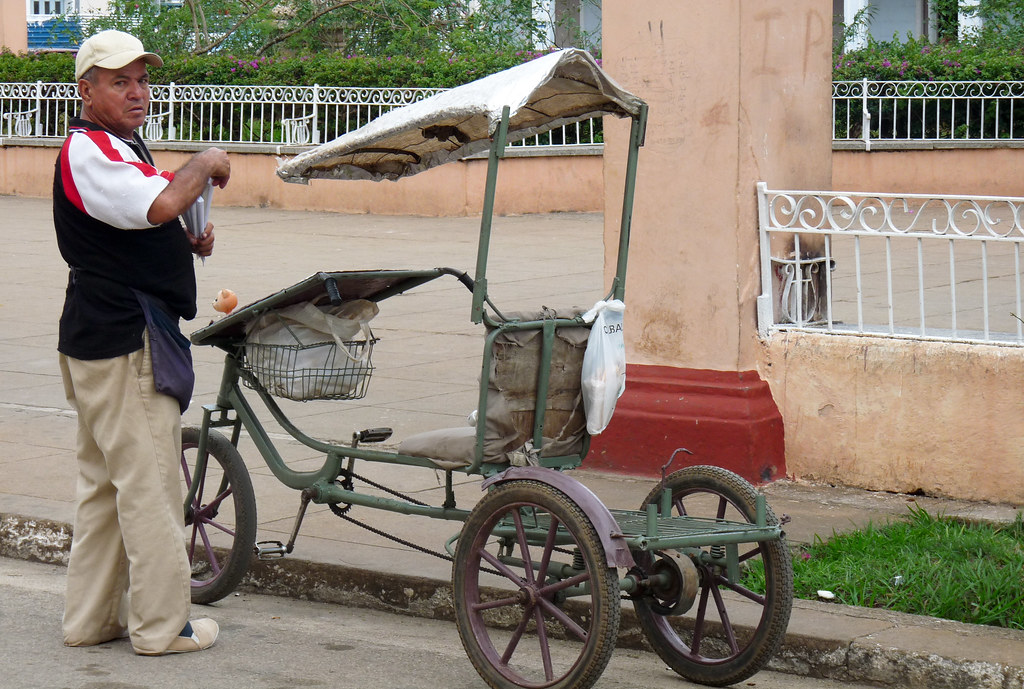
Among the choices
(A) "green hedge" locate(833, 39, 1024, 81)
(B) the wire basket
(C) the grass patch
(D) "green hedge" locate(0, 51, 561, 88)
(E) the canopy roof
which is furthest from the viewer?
(D) "green hedge" locate(0, 51, 561, 88)

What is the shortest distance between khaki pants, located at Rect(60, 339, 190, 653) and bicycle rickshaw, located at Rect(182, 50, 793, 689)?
0.40 metres

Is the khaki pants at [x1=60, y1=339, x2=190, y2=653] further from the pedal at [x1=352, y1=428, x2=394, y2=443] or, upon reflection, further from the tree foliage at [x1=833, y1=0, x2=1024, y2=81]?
the tree foliage at [x1=833, y1=0, x2=1024, y2=81]

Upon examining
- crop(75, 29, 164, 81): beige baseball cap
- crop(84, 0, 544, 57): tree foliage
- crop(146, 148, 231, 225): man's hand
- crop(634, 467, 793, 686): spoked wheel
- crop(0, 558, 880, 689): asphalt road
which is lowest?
crop(0, 558, 880, 689): asphalt road

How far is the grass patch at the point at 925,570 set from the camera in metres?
4.90

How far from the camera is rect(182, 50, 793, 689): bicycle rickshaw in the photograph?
13.8ft

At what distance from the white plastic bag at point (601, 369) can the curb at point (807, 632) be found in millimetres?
806

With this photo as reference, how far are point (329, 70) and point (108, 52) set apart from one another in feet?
50.7

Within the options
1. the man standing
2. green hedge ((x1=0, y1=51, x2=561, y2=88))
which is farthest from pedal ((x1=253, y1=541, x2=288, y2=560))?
green hedge ((x1=0, y1=51, x2=561, y2=88))

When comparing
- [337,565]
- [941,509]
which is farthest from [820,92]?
[337,565]

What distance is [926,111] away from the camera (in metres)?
19.3

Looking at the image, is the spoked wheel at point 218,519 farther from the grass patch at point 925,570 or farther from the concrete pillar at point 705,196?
the concrete pillar at point 705,196

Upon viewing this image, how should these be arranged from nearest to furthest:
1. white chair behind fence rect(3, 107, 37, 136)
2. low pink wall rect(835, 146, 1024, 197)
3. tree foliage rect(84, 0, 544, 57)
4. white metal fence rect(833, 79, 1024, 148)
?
1. low pink wall rect(835, 146, 1024, 197)
2. white metal fence rect(833, 79, 1024, 148)
3. white chair behind fence rect(3, 107, 37, 136)
4. tree foliage rect(84, 0, 544, 57)

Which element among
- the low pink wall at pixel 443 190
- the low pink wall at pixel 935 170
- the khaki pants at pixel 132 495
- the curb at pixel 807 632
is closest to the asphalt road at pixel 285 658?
the curb at pixel 807 632

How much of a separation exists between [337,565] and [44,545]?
1.37 m
